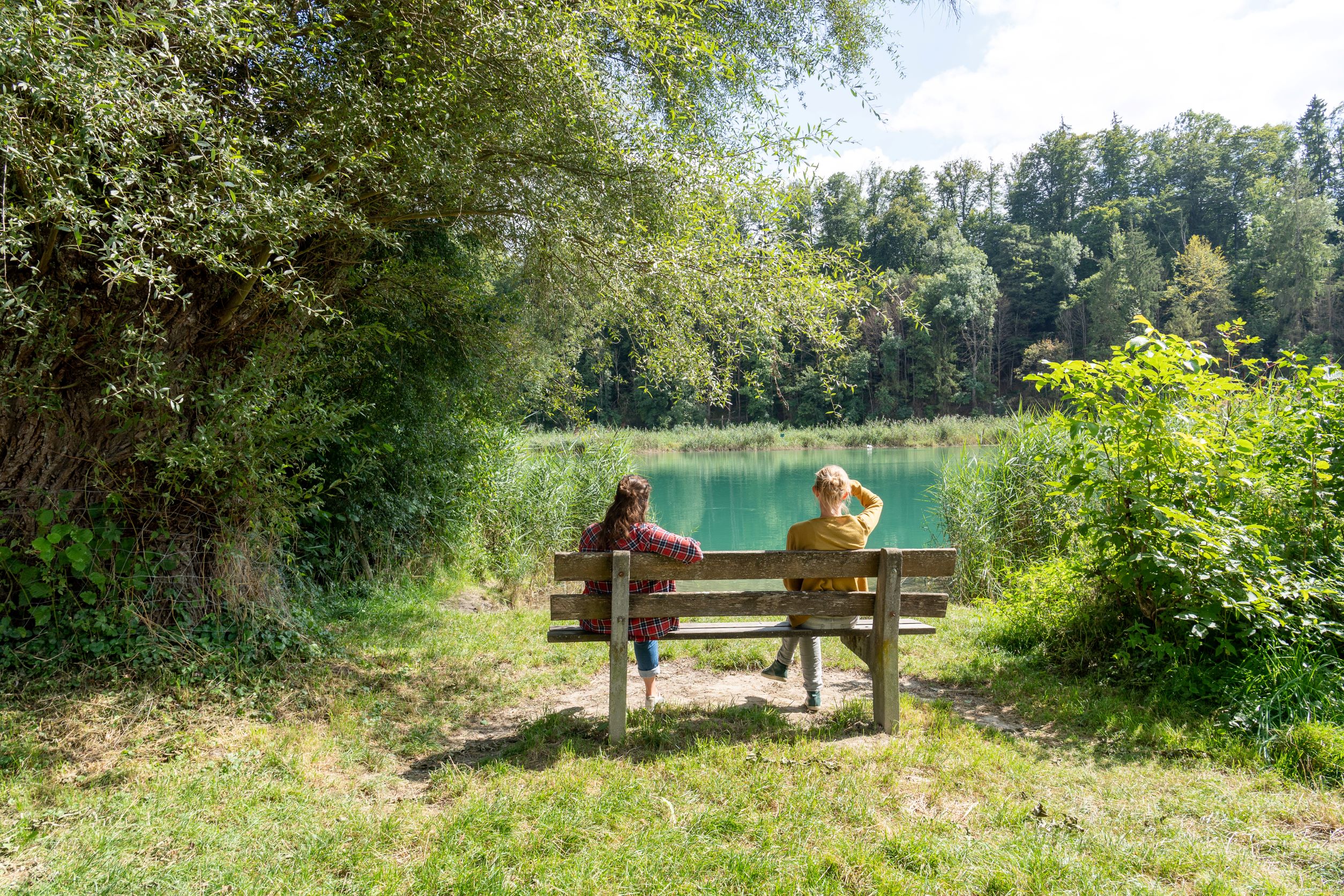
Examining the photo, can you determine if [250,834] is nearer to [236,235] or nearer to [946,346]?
[236,235]

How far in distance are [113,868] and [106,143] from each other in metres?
2.66

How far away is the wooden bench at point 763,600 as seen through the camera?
11.8 feet

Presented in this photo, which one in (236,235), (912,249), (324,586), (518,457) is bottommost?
(324,586)

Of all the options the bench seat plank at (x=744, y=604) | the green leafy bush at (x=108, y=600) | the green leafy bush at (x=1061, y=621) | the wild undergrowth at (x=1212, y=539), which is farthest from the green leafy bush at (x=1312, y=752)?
the green leafy bush at (x=108, y=600)

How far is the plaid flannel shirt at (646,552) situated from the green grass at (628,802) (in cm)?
48

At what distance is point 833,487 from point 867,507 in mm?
421

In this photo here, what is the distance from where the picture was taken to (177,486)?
3.97 m

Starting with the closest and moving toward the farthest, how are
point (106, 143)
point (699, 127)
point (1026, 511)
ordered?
point (106, 143) < point (699, 127) < point (1026, 511)

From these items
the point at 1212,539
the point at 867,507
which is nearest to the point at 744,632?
the point at 867,507

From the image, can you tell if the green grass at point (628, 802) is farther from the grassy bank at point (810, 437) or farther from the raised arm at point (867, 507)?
the grassy bank at point (810, 437)

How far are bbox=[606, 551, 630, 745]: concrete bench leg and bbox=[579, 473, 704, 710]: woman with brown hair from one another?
4.2 inches

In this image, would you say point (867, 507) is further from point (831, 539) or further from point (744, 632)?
point (744, 632)

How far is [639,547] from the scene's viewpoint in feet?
12.4

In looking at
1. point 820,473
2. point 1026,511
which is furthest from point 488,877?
point 1026,511
